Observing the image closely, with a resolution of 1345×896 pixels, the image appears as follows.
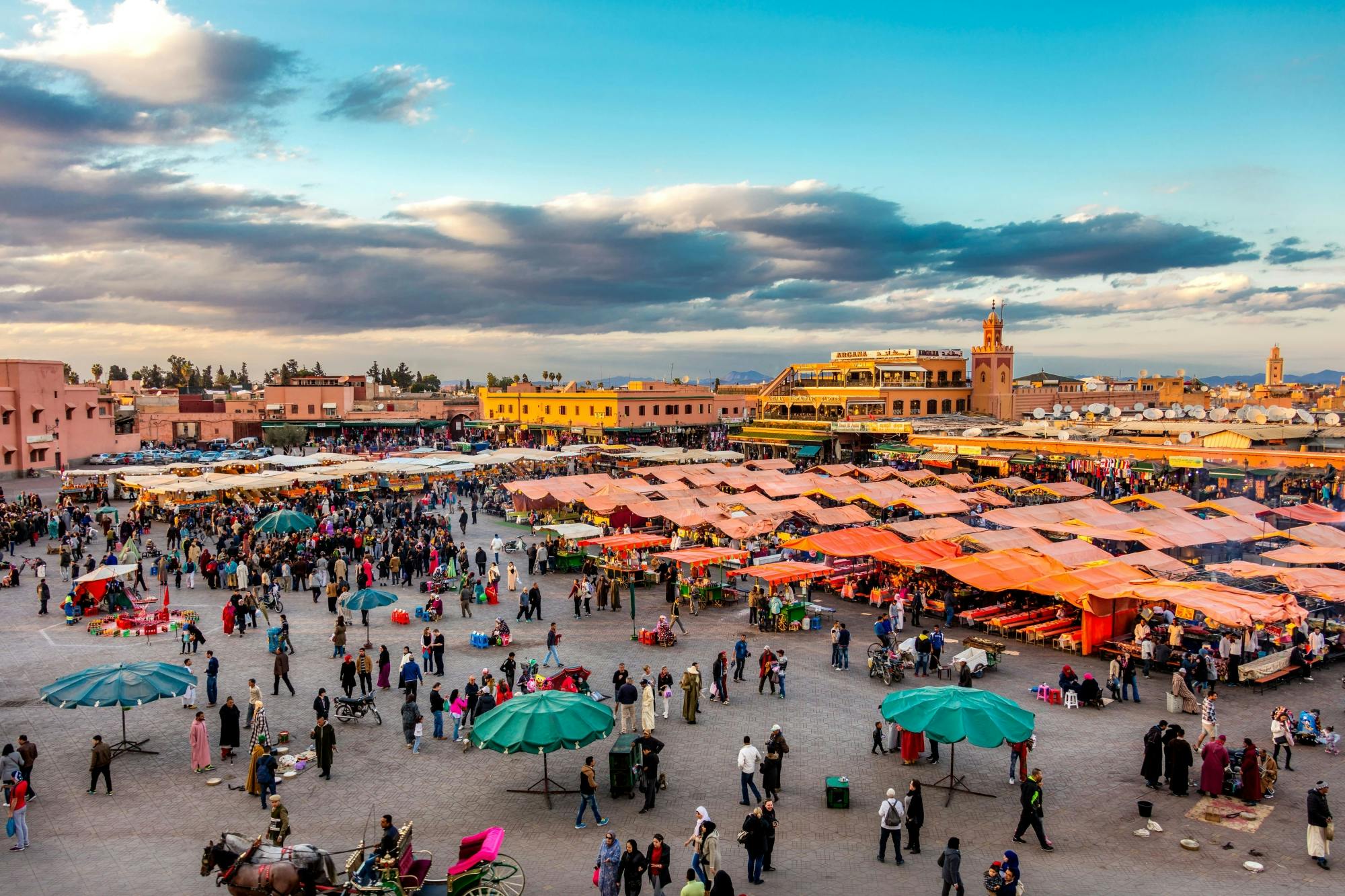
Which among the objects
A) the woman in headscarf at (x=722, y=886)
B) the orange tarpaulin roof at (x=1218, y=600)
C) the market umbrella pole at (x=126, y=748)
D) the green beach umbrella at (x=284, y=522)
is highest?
the green beach umbrella at (x=284, y=522)

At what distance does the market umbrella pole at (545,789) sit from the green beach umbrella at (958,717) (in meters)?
4.41

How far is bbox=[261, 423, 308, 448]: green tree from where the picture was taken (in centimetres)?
8069

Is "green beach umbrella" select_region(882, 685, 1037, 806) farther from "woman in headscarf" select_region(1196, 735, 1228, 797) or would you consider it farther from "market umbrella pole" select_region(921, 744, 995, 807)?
"woman in headscarf" select_region(1196, 735, 1228, 797)

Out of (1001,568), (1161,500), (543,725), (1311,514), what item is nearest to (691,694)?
(543,725)

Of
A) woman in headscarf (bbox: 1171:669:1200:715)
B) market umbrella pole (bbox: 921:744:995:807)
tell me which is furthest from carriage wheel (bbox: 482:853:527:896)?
woman in headscarf (bbox: 1171:669:1200:715)

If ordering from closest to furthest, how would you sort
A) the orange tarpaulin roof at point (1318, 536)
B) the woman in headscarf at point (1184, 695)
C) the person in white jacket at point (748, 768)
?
the person in white jacket at point (748, 768), the woman in headscarf at point (1184, 695), the orange tarpaulin roof at point (1318, 536)

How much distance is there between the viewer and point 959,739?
10.7m

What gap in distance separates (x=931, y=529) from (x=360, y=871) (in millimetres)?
20766

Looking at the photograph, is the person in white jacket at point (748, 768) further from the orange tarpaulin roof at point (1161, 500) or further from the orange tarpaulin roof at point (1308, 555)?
the orange tarpaulin roof at point (1161, 500)

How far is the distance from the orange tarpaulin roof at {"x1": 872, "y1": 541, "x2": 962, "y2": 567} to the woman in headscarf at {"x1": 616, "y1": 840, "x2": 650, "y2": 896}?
14500 mm

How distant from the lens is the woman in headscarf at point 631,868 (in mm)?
8773

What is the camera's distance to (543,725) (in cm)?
1102

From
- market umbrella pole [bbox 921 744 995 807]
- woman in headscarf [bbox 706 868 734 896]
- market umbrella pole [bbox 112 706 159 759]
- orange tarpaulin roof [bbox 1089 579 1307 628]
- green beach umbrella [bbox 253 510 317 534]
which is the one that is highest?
green beach umbrella [bbox 253 510 317 534]

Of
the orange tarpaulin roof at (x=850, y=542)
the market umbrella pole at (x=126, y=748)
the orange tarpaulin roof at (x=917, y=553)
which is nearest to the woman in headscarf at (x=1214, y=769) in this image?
the orange tarpaulin roof at (x=917, y=553)
